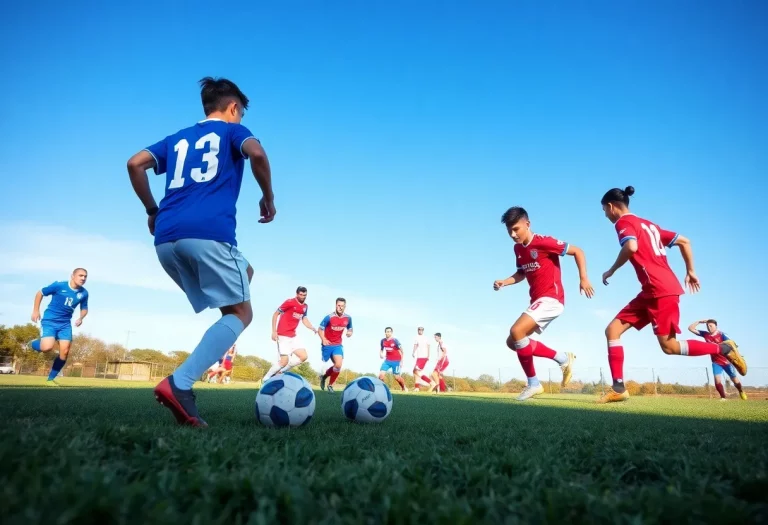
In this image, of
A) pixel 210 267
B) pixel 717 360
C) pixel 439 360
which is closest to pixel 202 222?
pixel 210 267

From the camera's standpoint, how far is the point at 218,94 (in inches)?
141

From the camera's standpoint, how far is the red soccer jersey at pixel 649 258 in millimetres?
5734

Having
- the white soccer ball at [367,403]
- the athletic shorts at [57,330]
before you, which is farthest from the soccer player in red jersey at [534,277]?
the athletic shorts at [57,330]

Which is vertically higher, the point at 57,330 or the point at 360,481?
the point at 57,330

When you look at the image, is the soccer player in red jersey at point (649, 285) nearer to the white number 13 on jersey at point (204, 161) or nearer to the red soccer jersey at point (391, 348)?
the white number 13 on jersey at point (204, 161)

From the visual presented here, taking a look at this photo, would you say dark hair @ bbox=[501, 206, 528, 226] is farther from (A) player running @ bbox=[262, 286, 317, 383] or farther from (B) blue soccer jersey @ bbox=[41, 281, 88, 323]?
(B) blue soccer jersey @ bbox=[41, 281, 88, 323]

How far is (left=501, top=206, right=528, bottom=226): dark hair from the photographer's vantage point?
23.2 ft

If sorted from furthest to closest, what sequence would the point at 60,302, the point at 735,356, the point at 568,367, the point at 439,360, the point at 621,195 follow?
the point at 439,360 < the point at 60,302 < the point at 568,367 < the point at 735,356 < the point at 621,195

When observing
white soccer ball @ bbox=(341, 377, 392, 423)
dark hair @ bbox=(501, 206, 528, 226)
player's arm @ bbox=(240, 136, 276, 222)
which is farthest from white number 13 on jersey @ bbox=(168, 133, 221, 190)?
dark hair @ bbox=(501, 206, 528, 226)

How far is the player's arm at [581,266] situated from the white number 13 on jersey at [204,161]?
5.35 meters

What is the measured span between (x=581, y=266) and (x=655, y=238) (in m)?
1.10

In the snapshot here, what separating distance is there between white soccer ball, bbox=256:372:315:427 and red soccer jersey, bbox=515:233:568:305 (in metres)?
4.85

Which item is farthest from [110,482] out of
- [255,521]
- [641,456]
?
[641,456]

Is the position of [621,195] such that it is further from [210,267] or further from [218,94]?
[210,267]
